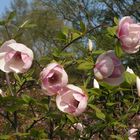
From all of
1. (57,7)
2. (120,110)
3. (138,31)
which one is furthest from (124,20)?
(57,7)

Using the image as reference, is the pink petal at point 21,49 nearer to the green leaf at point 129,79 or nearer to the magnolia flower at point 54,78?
the magnolia flower at point 54,78

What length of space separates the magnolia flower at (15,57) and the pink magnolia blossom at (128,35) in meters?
0.29

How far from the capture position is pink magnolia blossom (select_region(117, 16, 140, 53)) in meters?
1.54

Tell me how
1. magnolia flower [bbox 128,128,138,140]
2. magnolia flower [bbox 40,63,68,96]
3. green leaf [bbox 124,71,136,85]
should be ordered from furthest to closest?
magnolia flower [bbox 128,128,138,140], green leaf [bbox 124,71,136,85], magnolia flower [bbox 40,63,68,96]

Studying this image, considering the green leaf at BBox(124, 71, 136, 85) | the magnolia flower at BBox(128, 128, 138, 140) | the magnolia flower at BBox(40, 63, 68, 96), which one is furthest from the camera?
the magnolia flower at BBox(128, 128, 138, 140)

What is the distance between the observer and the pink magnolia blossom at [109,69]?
154 centimetres

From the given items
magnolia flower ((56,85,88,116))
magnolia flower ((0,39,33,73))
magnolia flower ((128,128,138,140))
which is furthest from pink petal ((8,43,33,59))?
magnolia flower ((128,128,138,140))

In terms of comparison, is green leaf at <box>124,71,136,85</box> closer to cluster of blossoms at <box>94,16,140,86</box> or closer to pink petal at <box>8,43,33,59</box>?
cluster of blossoms at <box>94,16,140,86</box>

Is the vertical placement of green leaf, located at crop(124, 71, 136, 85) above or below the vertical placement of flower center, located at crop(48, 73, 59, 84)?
below

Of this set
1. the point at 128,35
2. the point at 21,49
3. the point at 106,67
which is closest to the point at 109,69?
the point at 106,67

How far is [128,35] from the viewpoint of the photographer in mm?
1545

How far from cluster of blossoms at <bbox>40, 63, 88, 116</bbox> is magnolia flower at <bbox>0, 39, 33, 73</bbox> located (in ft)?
0.21

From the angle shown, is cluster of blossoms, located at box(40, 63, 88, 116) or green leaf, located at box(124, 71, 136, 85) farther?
green leaf, located at box(124, 71, 136, 85)

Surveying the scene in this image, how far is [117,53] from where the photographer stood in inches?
61.6
